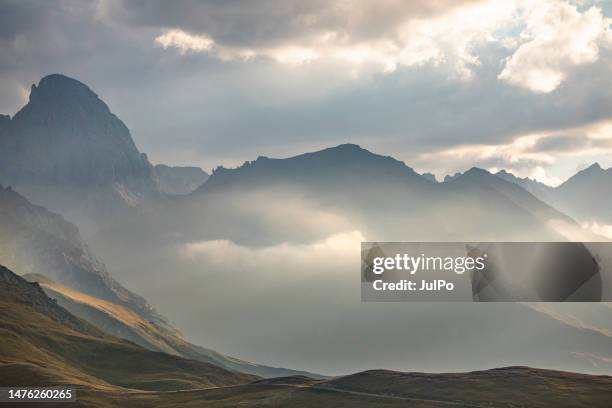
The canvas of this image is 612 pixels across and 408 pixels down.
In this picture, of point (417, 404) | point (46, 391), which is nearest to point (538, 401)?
point (417, 404)

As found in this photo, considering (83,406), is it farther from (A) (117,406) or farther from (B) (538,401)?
(B) (538,401)

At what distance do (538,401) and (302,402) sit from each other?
65839mm

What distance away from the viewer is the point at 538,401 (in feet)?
628

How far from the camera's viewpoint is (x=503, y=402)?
626ft

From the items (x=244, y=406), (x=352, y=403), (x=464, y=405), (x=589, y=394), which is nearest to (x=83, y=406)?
(x=244, y=406)

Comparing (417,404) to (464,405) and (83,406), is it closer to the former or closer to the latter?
(464,405)

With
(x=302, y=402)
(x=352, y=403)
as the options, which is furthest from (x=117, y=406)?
(x=352, y=403)

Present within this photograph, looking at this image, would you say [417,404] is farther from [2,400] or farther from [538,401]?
[2,400]

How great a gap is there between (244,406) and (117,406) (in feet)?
124

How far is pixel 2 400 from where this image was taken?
188m

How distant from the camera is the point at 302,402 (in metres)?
197

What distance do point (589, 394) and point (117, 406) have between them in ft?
448

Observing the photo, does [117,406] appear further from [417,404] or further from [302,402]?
[417,404]

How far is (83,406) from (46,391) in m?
17.9
